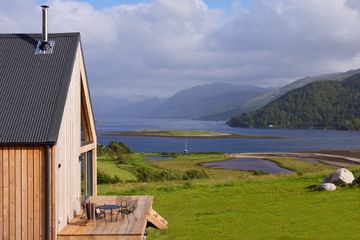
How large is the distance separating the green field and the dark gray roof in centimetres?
565

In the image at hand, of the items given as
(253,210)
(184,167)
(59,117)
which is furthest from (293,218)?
(184,167)

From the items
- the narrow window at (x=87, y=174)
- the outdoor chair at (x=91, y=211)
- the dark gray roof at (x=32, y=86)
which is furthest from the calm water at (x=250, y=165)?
the dark gray roof at (x=32, y=86)

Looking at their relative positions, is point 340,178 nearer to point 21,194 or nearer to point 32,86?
point 32,86

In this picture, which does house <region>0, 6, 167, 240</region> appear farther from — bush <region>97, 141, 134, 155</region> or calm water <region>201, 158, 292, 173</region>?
bush <region>97, 141, 134, 155</region>

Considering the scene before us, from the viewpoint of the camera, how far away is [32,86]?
12148 millimetres

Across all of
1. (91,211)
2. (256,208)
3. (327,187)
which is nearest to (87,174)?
(91,211)

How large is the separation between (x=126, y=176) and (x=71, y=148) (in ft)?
111

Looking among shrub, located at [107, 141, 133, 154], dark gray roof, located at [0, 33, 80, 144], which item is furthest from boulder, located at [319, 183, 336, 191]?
shrub, located at [107, 141, 133, 154]

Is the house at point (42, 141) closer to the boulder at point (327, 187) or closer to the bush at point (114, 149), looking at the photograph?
the boulder at point (327, 187)

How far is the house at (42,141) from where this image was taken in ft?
36.4

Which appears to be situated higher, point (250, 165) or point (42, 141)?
point (42, 141)

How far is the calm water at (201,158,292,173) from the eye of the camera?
5974 centimetres

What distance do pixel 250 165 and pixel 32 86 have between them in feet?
181

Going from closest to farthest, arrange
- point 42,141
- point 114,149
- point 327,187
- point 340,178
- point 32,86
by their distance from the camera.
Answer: point 42,141 → point 32,86 → point 327,187 → point 340,178 → point 114,149
